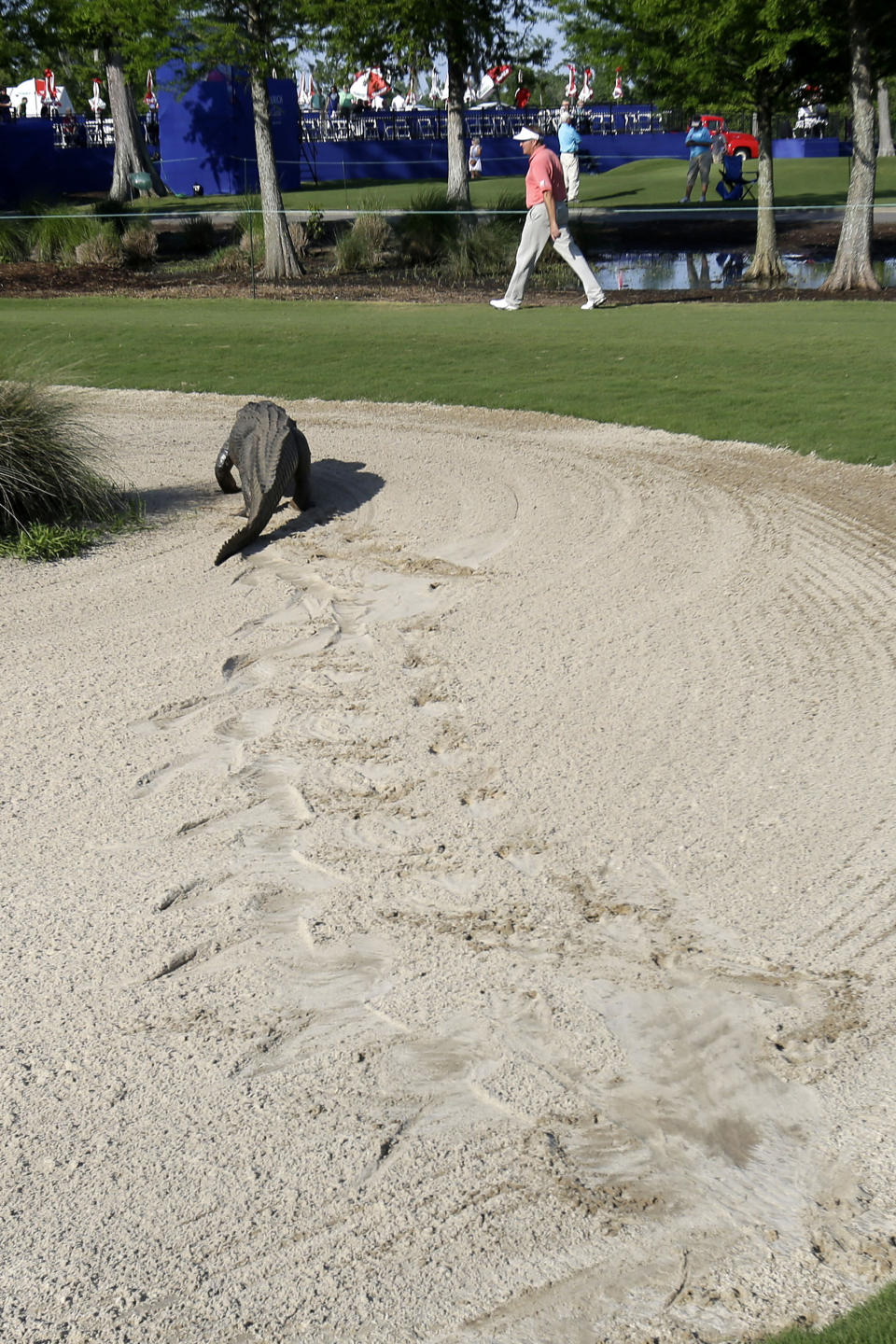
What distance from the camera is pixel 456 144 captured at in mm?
31406

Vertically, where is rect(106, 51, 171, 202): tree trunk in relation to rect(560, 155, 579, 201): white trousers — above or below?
above

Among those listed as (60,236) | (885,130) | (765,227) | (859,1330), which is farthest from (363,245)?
(885,130)

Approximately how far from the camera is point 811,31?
57.3ft

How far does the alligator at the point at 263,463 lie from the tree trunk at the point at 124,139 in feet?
108

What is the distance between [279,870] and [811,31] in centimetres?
1769

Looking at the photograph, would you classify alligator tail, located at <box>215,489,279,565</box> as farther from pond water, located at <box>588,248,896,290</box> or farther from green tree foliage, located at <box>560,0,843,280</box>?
pond water, located at <box>588,248,896,290</box>

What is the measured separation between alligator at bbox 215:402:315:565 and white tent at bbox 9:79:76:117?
51396 millimetres

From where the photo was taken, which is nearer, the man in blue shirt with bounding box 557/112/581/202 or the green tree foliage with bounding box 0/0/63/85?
the man in blue shirt with bounding box 557/112/581/202

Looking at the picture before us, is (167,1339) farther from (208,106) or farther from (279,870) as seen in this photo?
(208,106)

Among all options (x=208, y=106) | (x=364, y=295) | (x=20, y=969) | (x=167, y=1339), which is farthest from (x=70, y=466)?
(x=208, y=106)

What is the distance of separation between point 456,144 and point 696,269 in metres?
10.1

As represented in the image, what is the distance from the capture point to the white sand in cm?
262

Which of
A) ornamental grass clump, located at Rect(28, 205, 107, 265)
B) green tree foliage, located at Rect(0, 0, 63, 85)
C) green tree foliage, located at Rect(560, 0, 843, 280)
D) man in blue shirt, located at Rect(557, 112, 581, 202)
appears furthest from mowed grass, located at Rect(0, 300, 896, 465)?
green tree foliage, located at Rect(0, 0, 63, 85)

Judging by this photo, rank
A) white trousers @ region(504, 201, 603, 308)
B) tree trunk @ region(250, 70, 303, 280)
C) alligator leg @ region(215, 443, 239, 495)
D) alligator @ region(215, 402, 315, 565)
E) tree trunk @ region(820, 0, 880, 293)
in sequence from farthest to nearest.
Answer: tree trunk @ region(250, 70, 303, 280)
tree trunk @ region(820, 0, 880, 293)
white trousers @ region(504, 201, 603, 308)
alligator leg @ region(215, 443, 239, 495)
alligator @ region(215, 402, 315, 565)
